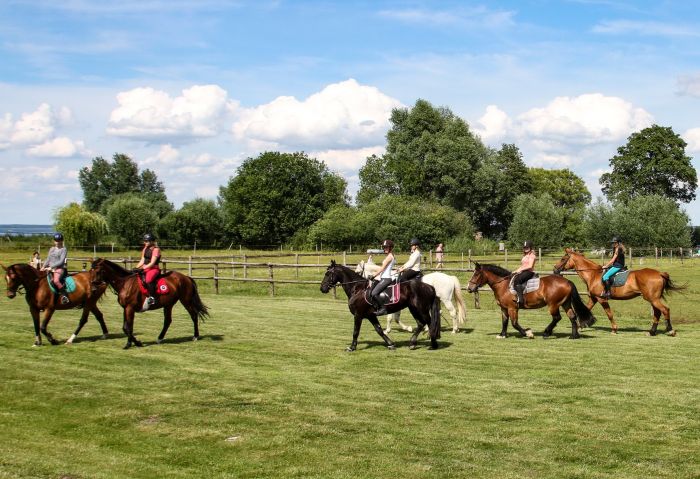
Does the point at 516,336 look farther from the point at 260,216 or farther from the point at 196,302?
the point at 260,216

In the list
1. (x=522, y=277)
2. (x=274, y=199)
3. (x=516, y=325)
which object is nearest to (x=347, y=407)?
(x=516, y=325)

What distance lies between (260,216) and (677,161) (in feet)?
142

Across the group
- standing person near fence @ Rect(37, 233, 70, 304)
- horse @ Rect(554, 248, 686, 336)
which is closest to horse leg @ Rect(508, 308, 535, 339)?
horse @ Rect(554, 248, 686, 336)

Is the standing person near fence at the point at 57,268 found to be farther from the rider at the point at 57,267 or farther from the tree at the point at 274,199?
the tree at the point at 274,199

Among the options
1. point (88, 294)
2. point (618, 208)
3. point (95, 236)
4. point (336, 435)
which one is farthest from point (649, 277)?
point (95, 236)

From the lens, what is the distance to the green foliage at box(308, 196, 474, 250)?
6762 cm

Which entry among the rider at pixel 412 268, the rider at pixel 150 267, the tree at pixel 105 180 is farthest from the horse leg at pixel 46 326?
the tree at pixel 105 180

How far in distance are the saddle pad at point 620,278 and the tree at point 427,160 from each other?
5508 cm

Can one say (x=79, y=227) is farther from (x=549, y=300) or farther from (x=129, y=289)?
(x=549, y=300)

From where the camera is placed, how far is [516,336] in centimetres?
1758

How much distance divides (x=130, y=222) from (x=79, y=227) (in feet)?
37.5

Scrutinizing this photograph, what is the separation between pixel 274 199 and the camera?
80.1 m

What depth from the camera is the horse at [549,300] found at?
56.0 feet

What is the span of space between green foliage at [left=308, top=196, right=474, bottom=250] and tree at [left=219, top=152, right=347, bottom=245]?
24.9 ft
